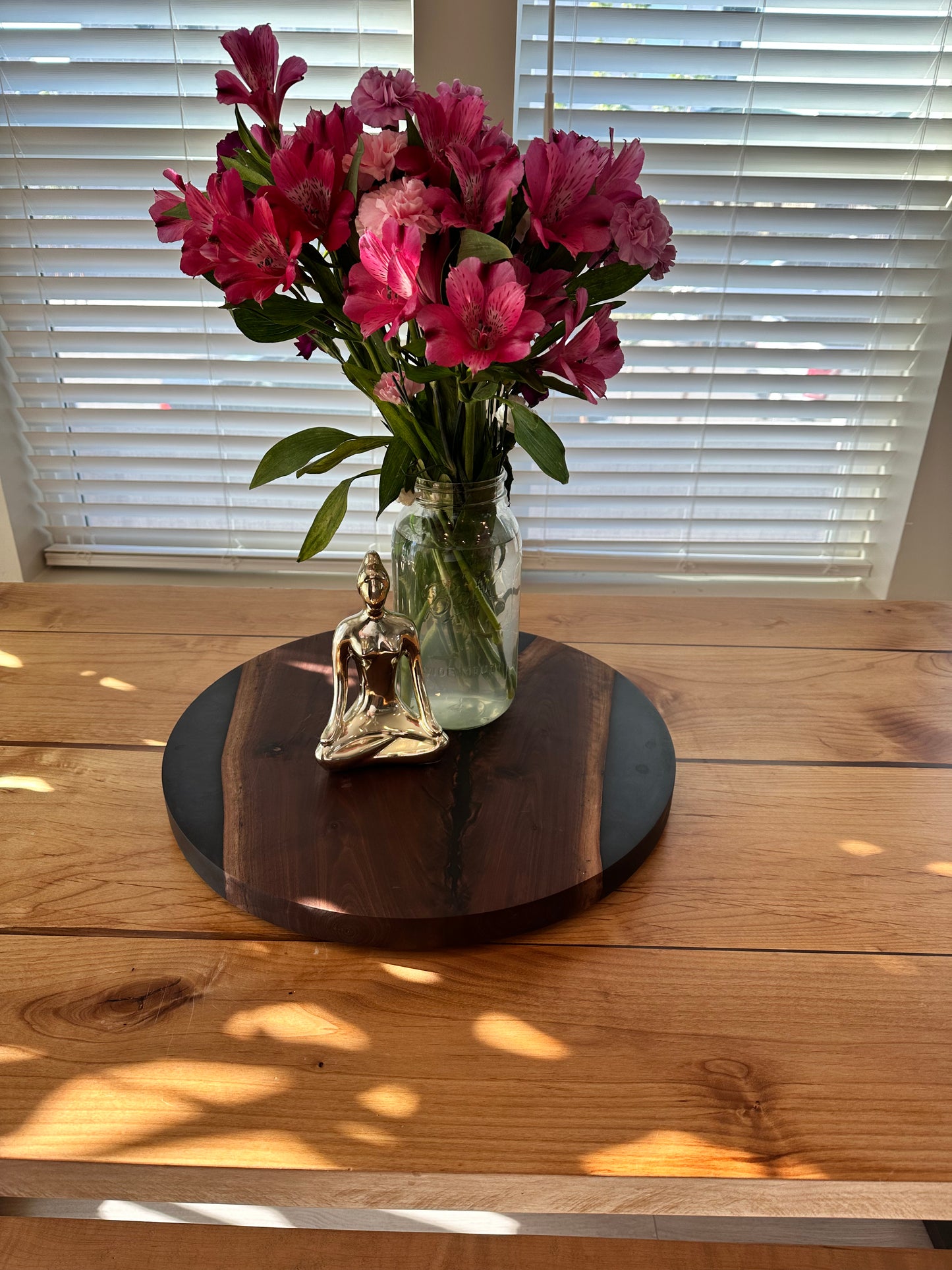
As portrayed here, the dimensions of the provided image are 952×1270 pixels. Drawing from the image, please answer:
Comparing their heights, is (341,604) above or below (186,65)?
below

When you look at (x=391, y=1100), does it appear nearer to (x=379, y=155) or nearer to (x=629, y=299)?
(x=379, y=155)

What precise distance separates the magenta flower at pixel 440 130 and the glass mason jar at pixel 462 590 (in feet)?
0.75

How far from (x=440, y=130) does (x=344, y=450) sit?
24 centimetres


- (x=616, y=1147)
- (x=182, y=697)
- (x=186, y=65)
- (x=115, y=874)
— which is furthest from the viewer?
(x=186, y=65)

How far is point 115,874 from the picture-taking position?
2.49 feet

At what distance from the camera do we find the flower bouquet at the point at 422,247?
2.04 ft

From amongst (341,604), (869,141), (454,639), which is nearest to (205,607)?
(341,604)

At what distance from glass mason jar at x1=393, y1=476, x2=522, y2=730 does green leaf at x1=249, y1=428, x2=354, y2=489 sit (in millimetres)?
82

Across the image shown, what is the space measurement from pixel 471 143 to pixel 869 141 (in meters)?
1.15

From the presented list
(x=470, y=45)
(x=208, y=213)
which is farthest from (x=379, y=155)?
(x=470, y=45)

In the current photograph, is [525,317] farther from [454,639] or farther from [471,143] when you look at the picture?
[454,639]

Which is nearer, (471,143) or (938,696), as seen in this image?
(471,143)

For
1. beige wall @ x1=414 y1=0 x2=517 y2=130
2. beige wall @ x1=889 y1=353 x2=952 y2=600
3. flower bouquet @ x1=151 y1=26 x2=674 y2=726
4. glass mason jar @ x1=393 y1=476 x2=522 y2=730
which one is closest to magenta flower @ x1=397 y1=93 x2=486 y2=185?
flower bouquet @ x1=151 y1=26 x2=674 y2=726

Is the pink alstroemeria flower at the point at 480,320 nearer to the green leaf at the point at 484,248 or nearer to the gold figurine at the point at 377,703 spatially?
the green leaf at the point at 484,248
